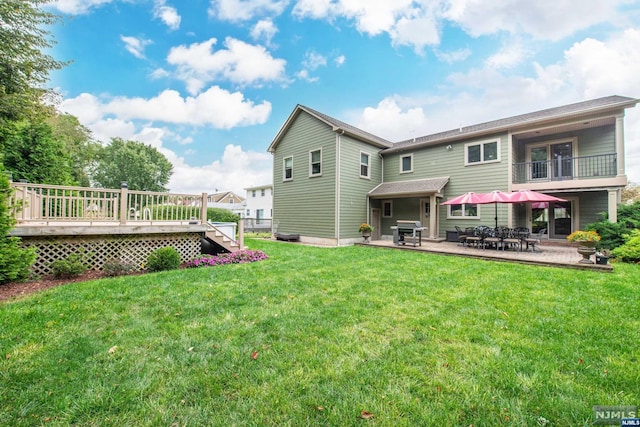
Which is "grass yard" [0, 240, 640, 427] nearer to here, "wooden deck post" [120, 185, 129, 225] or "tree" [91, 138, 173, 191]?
"wooden deck post" [120, 185, 129, 225]

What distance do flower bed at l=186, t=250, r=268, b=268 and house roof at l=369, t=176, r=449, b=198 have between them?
24.2 feet

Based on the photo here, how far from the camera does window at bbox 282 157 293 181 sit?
49.2 ft

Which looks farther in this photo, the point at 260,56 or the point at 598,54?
the point at 260,56

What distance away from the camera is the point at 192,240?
7.82m

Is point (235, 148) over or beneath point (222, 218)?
over

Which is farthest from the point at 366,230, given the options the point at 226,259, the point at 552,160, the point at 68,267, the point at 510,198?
the point at 68,267

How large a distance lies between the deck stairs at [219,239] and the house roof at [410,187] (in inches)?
310

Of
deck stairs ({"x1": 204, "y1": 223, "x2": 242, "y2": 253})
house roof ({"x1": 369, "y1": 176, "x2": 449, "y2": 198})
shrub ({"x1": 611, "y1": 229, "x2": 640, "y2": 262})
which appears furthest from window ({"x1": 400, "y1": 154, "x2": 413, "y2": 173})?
deck stairs ({"x1": 204, "y1": 223, "x2": 242, "y2": 253})

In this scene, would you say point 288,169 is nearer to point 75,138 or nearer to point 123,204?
point 123,204

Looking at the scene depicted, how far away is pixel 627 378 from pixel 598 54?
1480 centimetres

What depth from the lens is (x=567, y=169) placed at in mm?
11203

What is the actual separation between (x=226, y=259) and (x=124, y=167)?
3637cm

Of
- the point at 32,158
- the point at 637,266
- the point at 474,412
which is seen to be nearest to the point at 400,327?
the point at 474,412

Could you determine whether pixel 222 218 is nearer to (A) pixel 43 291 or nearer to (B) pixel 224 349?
(A) pixel 43 291
